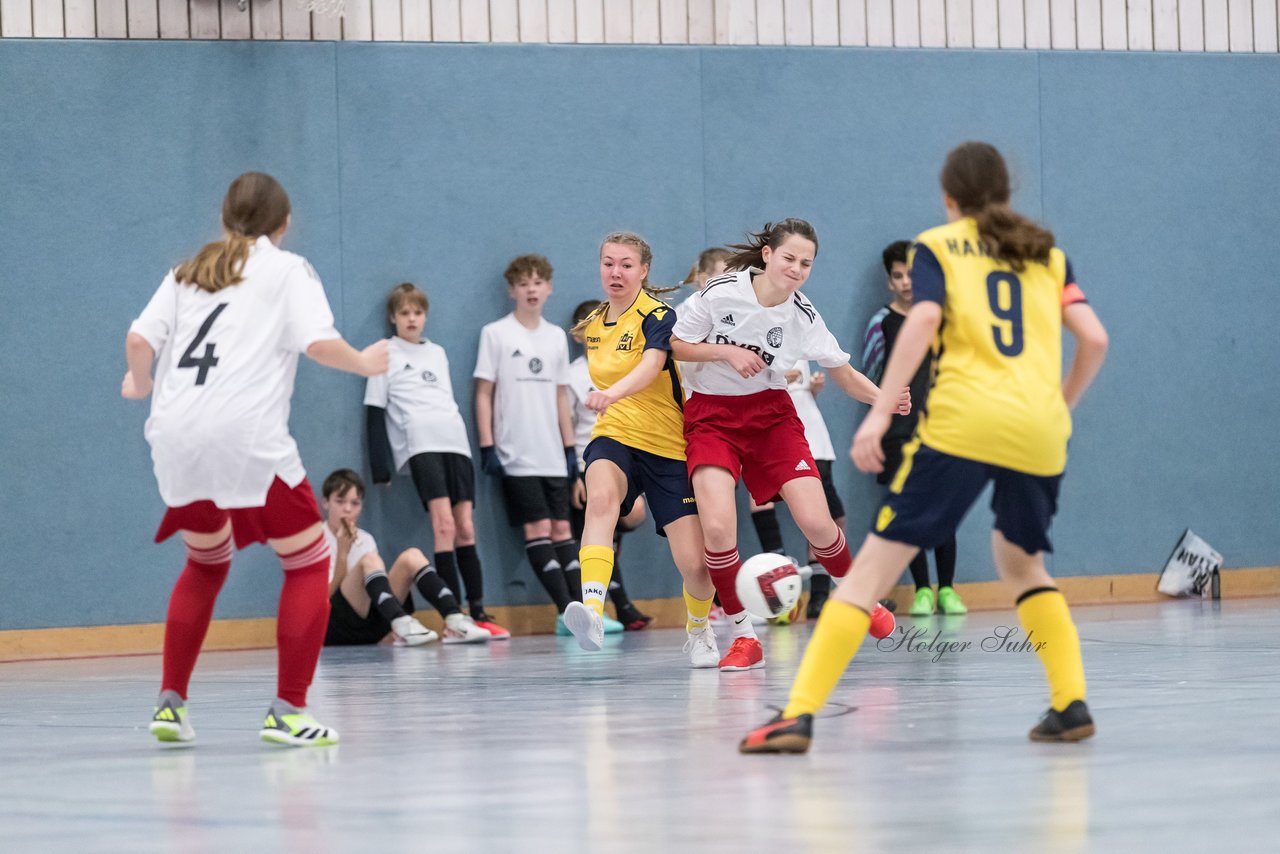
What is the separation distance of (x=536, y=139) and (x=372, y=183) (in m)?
1.17

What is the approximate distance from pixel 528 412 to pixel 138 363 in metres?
6.22

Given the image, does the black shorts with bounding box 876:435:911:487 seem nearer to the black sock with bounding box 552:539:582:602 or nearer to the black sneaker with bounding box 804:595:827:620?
the black sneaker with bounding box 804:595:827:620

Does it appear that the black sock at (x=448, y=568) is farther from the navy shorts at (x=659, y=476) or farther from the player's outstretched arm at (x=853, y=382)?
the player's outstretched arm at (x=853, y=382)

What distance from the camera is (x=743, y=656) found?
7.36 m

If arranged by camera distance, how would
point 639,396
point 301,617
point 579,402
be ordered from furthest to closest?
point 579,402 < point 639,396 < point 301,617

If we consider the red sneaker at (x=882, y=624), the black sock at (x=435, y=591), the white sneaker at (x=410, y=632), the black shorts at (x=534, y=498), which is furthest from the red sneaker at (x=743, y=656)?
the black shorts at (x=534, y=498)

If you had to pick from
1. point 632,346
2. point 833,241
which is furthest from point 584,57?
point 632,346

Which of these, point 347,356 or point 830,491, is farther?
point 830,491

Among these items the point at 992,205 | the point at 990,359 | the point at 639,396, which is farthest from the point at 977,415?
the point at 639,396

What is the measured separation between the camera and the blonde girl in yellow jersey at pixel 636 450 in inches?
297

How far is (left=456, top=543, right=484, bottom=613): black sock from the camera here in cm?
1086

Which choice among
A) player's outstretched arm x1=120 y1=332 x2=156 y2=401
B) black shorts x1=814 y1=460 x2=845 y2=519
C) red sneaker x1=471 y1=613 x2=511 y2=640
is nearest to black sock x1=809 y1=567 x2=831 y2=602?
black shorts x1=814 y1=460 x2=845 y2=519

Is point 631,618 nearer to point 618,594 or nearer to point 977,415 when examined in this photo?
point 618,594

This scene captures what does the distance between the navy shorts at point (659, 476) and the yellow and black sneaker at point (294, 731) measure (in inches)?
114
